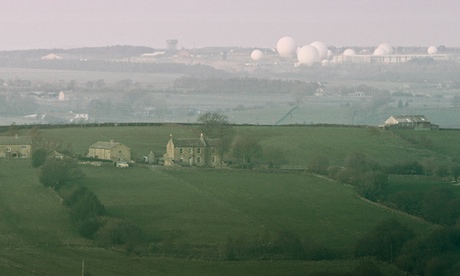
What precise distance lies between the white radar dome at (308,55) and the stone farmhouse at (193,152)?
347 ft

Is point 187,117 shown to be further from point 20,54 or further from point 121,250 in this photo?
point 20,54

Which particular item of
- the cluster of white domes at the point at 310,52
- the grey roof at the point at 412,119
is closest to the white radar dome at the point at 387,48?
the cluster of white domes at the point at 310,52

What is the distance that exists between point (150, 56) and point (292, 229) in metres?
131

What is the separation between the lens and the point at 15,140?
46125 millimetres

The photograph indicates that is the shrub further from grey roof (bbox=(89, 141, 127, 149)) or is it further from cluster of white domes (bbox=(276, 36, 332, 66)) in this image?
cluster of white domes (bbox=(276, 36, 332, 66))

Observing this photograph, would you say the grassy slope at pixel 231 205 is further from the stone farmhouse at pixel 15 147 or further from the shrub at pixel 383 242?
the stone farmhouse at pixel 15 147

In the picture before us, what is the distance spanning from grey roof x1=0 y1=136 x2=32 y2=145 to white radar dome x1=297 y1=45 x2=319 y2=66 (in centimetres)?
10586

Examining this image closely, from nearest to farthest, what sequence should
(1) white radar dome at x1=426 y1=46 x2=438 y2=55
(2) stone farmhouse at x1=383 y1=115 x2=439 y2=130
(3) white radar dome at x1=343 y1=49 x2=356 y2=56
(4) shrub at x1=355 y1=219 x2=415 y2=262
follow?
(4) shrub at x1=355 y1=219 x2=415 y2=262
(2) stone farmhouse at x1=383 y1=115 x2=439 y2=130
(3) white radar dome at x1=343 y1=49 x2=356 y2=56
(1) white radar dome at x1=426 y1=46 x2=438 y2=55

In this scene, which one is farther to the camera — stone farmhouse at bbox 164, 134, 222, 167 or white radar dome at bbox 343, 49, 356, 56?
white radar dome at bbox 343, 49, 356, 56

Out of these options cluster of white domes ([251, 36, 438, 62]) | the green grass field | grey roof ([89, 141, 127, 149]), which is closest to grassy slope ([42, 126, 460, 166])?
the green grass field

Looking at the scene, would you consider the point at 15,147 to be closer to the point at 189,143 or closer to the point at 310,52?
the point at 189,143

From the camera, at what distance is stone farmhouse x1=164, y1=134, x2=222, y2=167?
4484 centimetres

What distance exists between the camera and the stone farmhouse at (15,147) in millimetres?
45000

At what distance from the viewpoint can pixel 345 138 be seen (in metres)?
51.4
